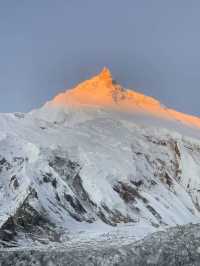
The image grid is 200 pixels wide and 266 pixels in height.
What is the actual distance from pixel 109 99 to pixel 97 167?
5294 centimetres

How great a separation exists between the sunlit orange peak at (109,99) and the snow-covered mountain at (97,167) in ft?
0.99

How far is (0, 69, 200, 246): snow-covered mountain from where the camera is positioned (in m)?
81.7

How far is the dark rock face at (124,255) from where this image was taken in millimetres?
21578

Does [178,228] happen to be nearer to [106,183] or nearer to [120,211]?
[120,211]

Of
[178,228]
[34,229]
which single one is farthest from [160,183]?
[178,228]

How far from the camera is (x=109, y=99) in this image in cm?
16588

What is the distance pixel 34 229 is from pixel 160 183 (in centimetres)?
5750

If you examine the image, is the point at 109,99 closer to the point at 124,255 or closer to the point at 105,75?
the point at 105,75

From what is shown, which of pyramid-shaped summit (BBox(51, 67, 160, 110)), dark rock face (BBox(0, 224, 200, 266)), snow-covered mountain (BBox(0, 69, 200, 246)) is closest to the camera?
dark rock face (BBox(0, 224, 200, 266))

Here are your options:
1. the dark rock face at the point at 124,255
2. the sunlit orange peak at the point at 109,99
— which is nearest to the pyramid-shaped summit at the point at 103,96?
the sunlit orange peak at the point at 109,99

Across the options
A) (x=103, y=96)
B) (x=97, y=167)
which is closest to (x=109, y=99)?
(x=103, y=96)

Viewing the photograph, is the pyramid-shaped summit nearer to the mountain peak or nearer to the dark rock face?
the mountain peak

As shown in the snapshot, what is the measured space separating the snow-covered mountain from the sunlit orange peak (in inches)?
11.9

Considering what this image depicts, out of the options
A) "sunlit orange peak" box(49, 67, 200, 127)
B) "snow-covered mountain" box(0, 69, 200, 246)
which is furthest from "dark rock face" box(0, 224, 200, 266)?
"sunlit orange peak" box(49, 67, 200, 127)
